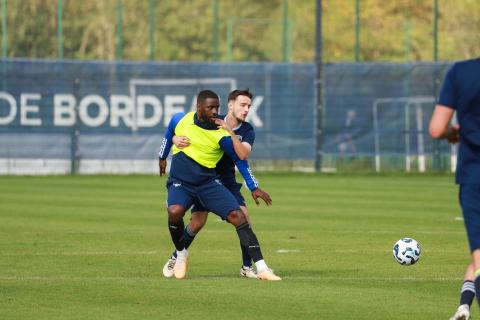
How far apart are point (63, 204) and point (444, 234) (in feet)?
27.6

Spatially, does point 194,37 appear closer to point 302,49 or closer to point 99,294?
point 302,49

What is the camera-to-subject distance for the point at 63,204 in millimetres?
24375

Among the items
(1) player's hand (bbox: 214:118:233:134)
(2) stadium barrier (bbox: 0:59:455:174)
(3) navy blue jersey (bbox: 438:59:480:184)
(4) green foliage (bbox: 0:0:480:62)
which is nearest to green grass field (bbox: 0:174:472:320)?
(1) player's hand (bbox: 214:118:233:134)

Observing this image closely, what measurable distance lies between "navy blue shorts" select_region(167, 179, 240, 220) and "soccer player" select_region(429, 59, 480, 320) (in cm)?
414

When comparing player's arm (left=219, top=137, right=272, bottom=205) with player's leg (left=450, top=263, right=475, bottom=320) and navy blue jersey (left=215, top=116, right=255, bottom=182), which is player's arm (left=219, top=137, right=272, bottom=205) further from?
player's leg (left=450, top=263, right=475, bottom=320)

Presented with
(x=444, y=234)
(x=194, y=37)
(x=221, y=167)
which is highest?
(x=194, y=37)

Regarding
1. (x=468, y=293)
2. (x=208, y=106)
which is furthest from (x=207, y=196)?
(x=468, y=293)

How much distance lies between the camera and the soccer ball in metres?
13.6

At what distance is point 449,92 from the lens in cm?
881

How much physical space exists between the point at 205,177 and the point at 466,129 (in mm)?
4441

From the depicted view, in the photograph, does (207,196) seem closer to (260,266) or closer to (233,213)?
(233,213)

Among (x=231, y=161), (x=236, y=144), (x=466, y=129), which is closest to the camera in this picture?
(x=466, y=129)

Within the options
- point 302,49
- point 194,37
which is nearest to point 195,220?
point 194,37

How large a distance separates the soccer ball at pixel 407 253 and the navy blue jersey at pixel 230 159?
1893mm
